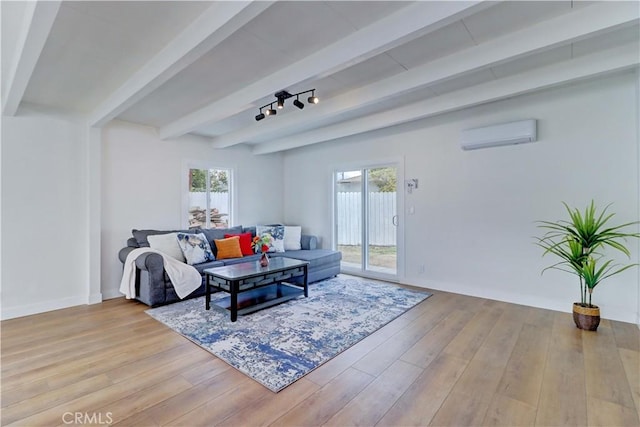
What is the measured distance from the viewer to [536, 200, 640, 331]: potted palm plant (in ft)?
9.82

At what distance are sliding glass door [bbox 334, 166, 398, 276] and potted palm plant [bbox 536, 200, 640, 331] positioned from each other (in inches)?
86.0

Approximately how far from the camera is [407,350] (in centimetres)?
264

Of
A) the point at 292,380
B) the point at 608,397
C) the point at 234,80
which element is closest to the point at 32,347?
the point at 292,380

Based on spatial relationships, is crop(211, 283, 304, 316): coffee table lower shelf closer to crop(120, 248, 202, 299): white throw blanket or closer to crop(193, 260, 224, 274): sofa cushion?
crop(120, 248, 202, 299): white throw blanket

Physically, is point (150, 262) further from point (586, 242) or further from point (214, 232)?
point (586, 242)

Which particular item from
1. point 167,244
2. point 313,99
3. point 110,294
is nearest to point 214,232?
point 167,244

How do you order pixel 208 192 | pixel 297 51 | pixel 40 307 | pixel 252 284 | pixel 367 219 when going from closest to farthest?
pixel 297 51 < pixel 252 284 < pixel 40 307 < pixel 367 219 < pixel 208 192

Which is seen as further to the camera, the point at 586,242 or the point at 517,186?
the point at 517,186

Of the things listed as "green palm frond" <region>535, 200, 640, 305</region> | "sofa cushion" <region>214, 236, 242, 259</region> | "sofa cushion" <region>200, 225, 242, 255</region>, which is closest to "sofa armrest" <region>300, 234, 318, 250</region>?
"sofa cushion" <region>200, 225, 242, 255</region>

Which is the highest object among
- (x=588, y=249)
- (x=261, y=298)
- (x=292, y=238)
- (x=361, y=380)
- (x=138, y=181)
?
(x=138, y=181)

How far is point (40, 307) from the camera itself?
3.68 meters

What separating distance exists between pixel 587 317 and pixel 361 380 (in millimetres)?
2487

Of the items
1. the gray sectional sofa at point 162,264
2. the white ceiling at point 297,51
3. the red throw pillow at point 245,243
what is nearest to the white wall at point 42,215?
the white ceiling at point 297,51

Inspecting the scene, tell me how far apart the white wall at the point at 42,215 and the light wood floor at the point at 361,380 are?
0.66 m
